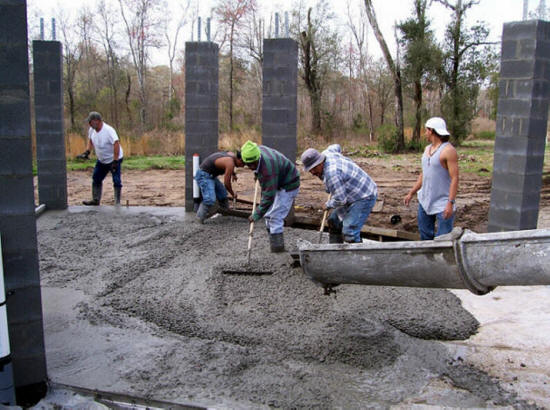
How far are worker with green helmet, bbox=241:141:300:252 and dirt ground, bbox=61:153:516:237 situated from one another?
8.88 feet

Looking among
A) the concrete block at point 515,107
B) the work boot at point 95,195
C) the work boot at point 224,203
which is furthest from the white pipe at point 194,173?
the concrete block at point 515,107

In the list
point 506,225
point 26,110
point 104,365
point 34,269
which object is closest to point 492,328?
point 506,225

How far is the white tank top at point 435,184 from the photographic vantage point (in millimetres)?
4910

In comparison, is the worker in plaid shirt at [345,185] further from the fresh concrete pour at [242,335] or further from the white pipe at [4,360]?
the white pipe at [4,360]

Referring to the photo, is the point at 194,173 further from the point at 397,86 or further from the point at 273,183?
the point at 397,86

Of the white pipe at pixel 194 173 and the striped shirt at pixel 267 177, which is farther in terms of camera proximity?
the white pipe at pixel 194 173

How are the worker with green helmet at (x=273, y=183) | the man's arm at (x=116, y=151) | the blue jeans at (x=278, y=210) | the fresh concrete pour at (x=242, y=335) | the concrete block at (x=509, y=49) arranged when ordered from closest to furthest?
1. the fresh concrete pour at (x=242, y=335)
2. the worker with green helmet at (x=273, y=183)
3. the concrete block at (x=509, y=49)
4. the blue jeans at (x=278, y=210)
5. the man's arm at (x=116, y=151)

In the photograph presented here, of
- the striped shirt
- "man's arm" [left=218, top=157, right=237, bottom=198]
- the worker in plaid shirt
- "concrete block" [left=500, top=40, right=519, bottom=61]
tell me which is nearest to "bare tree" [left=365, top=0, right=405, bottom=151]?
"man's arm" [left=218, top=157, right=237, bottom=198]

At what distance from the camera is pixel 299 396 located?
3121mm

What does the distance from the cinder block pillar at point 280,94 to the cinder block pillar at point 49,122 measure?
11.5 ft

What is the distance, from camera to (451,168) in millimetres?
4781

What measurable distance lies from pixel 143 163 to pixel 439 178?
1274 cm


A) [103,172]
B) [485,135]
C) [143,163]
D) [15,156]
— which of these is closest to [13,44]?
[15,156]

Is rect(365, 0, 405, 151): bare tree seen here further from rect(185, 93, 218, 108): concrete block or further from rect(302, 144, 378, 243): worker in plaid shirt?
rect(302, 144, 378, 243): worker in plaid shirt
